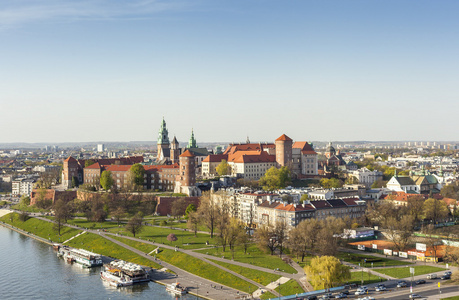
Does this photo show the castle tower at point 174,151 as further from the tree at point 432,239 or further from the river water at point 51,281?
the tree at point 432,239

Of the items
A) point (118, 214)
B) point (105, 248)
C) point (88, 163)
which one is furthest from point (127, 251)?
point (88, 163)

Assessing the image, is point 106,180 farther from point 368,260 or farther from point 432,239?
point 432,239

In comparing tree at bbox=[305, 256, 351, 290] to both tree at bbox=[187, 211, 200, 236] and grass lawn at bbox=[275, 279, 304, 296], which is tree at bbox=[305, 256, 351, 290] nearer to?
grass lawn at bbox=[275, 279, 304, 296]

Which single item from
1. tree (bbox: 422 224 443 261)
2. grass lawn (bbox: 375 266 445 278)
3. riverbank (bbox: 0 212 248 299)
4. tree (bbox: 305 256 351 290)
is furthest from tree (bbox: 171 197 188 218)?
tree (bbox: 305 256 351 290)

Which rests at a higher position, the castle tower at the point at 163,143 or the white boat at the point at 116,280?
the castle tower at the point at 163,143

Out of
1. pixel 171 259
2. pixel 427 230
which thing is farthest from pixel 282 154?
pixel 171 259

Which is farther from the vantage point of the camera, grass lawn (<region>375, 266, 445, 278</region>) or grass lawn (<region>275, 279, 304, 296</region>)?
grass lawn (<region>375, 266, 445, 278</region>)

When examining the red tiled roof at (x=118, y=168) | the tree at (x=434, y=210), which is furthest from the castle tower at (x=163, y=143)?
the tree at (x=434, y=210)
